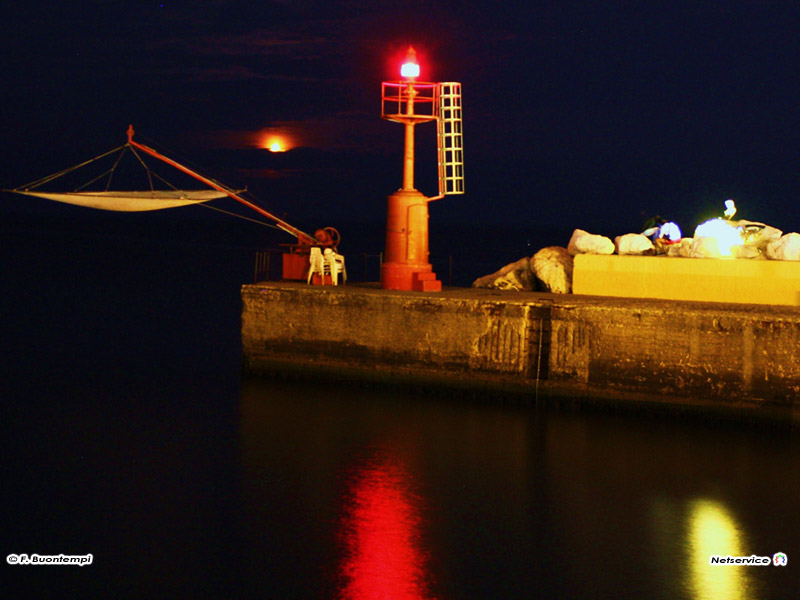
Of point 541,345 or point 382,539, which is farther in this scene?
point 541,345

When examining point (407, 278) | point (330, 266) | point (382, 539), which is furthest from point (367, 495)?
point (330, 266)

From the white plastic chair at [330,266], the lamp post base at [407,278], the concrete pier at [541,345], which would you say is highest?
the white plastic chair at [330,266]

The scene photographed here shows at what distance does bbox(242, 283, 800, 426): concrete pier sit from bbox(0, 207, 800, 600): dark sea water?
37 cm

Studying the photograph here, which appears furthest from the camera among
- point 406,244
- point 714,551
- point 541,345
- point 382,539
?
point 406,244

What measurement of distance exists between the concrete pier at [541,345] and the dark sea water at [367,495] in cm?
37

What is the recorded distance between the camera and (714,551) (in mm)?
12375

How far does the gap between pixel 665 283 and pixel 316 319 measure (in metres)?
5.89

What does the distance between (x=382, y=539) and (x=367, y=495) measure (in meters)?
1.61

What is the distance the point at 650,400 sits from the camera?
655 inches

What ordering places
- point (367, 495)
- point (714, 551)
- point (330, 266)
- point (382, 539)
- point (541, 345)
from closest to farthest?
point (714, 551)
point (382, 539)
point (367, 495)
point (541, 345)
point (330, 266)

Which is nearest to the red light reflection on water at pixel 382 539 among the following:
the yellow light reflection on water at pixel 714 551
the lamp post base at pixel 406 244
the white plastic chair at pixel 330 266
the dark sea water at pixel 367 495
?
the dark sea water at pixel 367 495

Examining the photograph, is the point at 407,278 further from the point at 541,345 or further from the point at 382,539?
the point at 382,539

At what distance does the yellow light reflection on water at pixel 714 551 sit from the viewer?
11.3 m

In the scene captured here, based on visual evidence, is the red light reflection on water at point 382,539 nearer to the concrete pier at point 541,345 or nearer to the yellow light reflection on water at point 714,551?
the yellow light reflection on water at point 714,551
